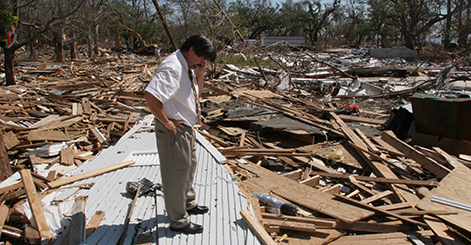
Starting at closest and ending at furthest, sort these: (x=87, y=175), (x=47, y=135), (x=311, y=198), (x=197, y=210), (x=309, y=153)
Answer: (x=197, y=210)
(x=311, y=198)
(x=87, y=175)
(x=309, y=153)
(x=47, y=135)

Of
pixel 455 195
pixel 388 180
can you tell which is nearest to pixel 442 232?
pixel 455 195

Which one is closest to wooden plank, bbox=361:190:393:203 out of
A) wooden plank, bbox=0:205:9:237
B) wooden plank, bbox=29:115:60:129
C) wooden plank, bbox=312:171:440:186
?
wooden plank, bbox=312:171:440:186

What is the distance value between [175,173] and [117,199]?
1.11 meters

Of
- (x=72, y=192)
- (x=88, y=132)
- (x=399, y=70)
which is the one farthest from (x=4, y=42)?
(x=399, y=70)

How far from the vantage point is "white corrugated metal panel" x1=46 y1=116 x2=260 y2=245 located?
92.8 inches

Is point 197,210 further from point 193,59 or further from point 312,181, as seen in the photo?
point 312,181

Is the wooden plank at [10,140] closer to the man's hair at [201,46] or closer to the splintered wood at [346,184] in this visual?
the splintered wood at [346,184]

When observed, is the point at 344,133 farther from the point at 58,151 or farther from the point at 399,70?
the point at 399,70

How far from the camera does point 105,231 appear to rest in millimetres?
2443

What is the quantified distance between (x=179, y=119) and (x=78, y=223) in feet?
4.43

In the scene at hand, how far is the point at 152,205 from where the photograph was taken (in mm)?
2836

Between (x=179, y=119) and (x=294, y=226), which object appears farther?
(x=294, y=226)

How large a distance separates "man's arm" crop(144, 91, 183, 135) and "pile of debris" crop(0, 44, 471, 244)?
3.74ft

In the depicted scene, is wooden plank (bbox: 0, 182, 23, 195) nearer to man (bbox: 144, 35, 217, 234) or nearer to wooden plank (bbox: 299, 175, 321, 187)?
man (bbox: 144, 35, 217, 234)
